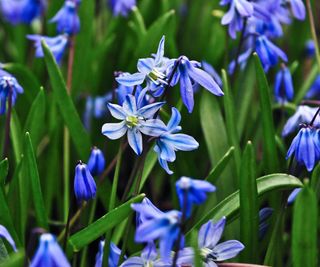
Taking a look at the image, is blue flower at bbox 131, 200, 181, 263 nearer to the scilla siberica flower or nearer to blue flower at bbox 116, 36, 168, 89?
the scilla siberica flower

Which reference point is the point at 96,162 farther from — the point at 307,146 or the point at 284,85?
the point at 284,85

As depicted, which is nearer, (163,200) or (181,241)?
(181,241)

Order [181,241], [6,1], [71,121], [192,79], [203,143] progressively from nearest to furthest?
1. [181,241]
2. [192,79]
3. [71,121]
4. [203,143]
5. [6,1]

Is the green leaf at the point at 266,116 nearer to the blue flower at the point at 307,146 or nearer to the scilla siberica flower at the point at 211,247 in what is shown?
the blue flower at the point at 307,146

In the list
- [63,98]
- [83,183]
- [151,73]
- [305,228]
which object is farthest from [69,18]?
[305,228]

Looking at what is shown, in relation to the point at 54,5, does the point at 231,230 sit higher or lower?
lower

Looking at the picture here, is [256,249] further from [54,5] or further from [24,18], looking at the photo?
[24,18]

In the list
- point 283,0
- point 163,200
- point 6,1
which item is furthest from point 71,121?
point 6,1
